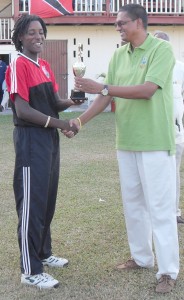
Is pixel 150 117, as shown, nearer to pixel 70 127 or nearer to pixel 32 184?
pixel 70 127

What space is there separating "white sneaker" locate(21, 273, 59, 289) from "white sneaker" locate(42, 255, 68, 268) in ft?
1.19

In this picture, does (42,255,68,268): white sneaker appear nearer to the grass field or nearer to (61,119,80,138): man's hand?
the grass field

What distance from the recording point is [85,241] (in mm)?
5473

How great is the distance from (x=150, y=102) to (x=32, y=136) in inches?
35.7

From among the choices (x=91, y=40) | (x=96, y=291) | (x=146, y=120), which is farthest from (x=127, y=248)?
(x=91, y=40)

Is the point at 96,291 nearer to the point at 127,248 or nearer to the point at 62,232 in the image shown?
the point at 127,248

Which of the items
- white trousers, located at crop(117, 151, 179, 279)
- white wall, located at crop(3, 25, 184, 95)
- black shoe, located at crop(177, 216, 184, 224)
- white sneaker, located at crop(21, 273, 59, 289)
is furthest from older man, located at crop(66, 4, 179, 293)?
white wall, located at crop(3, 25, 184, 95)

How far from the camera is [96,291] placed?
14.0 feet

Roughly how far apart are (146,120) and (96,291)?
4.34ft

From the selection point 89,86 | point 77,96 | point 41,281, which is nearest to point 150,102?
point 89,86

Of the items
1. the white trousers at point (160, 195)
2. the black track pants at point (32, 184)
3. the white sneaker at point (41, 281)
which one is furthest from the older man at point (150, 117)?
the white sneaker at point (41, 281)

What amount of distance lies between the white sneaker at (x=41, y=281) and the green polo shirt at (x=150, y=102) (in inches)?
46.1

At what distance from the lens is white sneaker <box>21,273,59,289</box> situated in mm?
4332

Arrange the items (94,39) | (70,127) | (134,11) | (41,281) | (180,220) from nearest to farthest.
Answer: (134,11), (41,281), (70,127), (180,220), (94,39)
